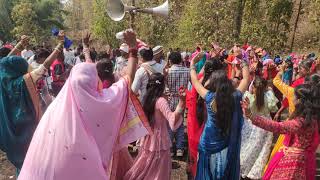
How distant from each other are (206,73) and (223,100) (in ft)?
2.81

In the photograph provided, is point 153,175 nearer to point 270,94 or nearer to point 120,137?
point 120,137

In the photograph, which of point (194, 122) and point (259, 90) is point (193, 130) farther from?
point (259, 90)

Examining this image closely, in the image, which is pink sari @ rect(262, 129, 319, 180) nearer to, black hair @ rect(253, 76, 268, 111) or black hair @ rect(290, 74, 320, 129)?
black hair @ rect(290, 74, 320, 129)

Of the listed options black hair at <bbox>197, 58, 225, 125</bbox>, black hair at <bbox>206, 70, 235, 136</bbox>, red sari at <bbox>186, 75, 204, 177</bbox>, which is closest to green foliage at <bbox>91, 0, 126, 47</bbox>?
red sari at <bbox>186, 75, 204, 177</bbox>

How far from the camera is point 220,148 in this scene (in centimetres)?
404

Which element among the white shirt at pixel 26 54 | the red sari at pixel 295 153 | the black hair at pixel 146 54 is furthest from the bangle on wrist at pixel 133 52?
the white shirt at pixel 26 54

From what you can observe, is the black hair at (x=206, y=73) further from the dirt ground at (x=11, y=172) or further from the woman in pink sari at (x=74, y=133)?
the woman in pink sari at (x=74, y=133)

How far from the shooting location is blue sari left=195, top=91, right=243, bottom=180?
13.0 ft

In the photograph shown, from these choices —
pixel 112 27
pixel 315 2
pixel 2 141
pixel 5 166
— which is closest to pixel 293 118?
pixel 2 141

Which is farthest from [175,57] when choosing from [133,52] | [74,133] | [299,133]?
[74,133]

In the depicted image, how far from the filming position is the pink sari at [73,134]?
307 centimetres

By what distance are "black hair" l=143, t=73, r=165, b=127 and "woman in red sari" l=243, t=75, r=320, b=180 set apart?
1194mm

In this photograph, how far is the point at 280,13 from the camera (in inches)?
915

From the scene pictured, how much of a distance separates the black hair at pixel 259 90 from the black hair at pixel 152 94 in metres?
1.88
